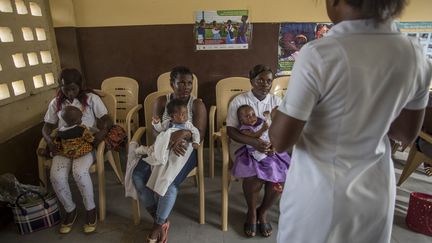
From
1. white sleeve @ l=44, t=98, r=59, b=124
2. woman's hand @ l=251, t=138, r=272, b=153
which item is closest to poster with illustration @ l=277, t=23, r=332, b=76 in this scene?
woman's hand @ l=251, t=138, r=272, b=153

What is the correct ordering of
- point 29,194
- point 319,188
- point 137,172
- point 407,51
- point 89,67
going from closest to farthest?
point 407,51 → point 319,188 → point 137,172 → point 29,194 → point 89,67

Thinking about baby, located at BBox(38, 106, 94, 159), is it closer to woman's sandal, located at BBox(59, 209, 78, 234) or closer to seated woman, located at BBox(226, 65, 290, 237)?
woman's sandal, located at BBox(59, 209, 78, 234)

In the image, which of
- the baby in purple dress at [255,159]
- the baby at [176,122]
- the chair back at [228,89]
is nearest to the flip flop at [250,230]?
the baby in purple dress at [255,159]

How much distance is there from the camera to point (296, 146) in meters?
0.91

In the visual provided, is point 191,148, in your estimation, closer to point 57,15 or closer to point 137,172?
point 137,172

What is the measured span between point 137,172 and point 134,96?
120cm

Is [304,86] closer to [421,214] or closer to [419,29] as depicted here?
[421,214]

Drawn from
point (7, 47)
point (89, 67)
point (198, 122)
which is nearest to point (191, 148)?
point (198, 122)

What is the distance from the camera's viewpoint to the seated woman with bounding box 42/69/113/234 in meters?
2.09

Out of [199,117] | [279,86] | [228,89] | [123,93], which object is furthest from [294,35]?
[123,93]

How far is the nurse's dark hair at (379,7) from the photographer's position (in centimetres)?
69

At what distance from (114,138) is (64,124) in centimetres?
39

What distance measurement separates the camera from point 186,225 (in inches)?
86.2

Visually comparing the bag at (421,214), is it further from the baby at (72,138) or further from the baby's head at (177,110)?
the baby at (72,138)
